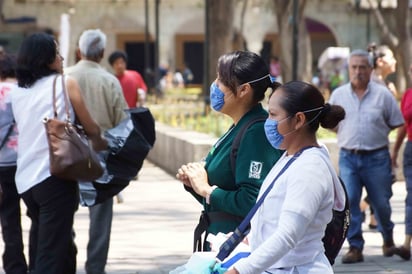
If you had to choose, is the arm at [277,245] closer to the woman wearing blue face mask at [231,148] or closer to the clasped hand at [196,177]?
the woman wearing blue face mask at [231,148]

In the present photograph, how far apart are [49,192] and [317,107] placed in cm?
259

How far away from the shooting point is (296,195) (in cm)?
446

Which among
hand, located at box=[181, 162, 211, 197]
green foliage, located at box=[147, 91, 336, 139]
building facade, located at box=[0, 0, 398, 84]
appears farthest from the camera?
building facade, located at box=[0, 0, 398, 84]

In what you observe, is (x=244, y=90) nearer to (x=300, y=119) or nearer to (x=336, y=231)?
(x=300, y=119)

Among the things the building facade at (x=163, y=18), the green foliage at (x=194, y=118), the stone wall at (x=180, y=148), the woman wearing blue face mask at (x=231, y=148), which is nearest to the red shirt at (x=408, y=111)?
the woman wearing blue face mask at (x=231, y=148)

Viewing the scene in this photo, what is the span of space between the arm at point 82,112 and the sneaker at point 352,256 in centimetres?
313

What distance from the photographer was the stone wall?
51.1 feet

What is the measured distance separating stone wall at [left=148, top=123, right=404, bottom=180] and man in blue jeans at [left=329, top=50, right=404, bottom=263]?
5.13m

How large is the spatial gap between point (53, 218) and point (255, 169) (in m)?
2.09

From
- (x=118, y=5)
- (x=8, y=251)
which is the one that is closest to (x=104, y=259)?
(x=8, y=251)

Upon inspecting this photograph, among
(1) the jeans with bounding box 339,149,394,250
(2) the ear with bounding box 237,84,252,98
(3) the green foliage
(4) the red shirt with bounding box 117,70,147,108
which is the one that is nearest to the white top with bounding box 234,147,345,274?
(2) the ear with bounding box 237,84,252,98

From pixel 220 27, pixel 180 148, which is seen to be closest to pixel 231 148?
pixel 180 148

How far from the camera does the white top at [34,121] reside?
276 inches

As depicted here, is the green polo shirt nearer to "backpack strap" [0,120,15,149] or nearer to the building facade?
"backpack strap" [0,120,15,149]
